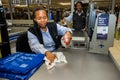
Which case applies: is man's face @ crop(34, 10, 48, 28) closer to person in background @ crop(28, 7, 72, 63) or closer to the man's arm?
Result: person in background @ crop(28, 7, 72, 63)

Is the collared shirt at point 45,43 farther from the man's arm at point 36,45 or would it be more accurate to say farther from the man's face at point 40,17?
the man's face at point 40,17

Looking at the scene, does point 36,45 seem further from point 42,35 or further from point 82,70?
point 82,70

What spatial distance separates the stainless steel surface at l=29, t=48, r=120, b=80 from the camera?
100cm

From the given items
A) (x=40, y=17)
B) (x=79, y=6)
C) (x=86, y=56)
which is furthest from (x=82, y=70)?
(x=79, y=6)

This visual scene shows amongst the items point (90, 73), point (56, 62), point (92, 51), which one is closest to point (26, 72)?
point (56, 62)

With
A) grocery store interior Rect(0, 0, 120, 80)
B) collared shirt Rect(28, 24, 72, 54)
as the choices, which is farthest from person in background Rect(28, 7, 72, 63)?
Answer: grocery store interior Rect(0, 0, 120, 80)

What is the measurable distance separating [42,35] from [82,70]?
24.9 inches

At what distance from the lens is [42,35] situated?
1.56 meters

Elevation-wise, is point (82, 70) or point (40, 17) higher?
point (40, 17)

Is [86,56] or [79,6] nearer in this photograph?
[86,56]

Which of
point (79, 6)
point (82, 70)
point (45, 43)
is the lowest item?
point (82, 70)

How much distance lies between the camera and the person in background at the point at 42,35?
1.46 meters

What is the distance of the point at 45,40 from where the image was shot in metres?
1.58

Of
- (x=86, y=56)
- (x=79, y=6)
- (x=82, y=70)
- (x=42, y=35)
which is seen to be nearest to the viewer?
(x=82, y=70)
